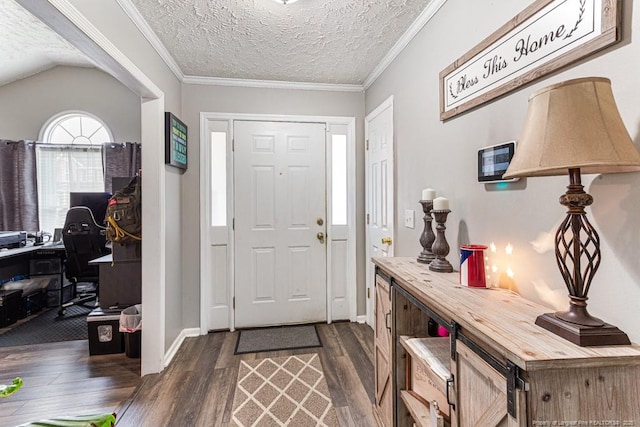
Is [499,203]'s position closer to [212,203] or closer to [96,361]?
[212,203]

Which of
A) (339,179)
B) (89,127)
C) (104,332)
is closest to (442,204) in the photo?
(339,179)

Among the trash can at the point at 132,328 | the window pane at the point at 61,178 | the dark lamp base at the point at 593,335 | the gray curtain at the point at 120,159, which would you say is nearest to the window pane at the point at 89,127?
the window pane at the point at 61,178

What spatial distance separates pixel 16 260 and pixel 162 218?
244 centimetres

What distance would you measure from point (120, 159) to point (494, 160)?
13.5 ft

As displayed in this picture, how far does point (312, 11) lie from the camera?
6.13ft

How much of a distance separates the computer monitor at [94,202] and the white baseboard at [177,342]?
188cm

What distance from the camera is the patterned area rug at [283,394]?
1755 mm

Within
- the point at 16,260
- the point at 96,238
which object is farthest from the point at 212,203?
the point at 16,260

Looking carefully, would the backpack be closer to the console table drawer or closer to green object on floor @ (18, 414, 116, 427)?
green object on floor @ (18, 414, 116, 427)

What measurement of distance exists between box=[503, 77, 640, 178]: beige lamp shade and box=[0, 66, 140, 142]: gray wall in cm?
433

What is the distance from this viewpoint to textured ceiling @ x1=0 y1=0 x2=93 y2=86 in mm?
2656

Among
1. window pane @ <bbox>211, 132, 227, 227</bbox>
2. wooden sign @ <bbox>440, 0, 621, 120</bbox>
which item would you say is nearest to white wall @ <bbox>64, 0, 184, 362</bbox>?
window pane @ <bbox>211, 132, 227, 227</bbox>

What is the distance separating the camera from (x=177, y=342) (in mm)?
2646

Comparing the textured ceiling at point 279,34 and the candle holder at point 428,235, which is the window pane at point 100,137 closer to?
the textured ceiling at point 279,34
